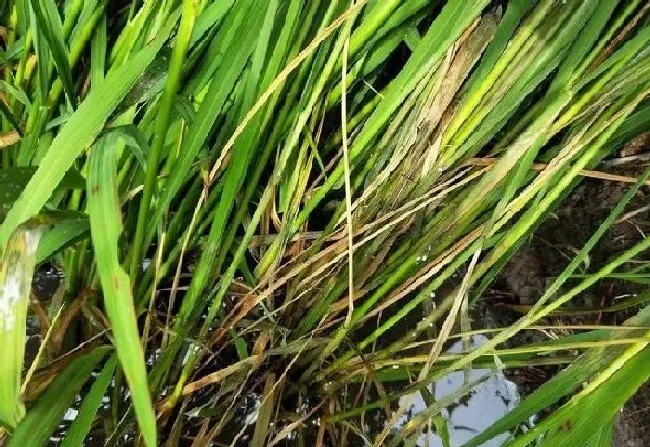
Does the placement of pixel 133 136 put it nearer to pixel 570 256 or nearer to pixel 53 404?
pixel 53 404

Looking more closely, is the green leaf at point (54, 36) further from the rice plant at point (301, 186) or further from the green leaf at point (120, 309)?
the green leaf at point (120, 309)

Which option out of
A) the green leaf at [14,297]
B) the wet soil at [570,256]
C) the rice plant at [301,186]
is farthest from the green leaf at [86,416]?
the wet soil at [570,256]

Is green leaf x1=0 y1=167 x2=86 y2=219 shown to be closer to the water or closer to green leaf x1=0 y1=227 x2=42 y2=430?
green leaf x1=0 y1=227 x2=42 y2=430

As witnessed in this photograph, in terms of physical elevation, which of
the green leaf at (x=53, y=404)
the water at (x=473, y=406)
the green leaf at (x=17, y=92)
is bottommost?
the water at (x=473, y=406)

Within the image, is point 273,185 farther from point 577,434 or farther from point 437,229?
point 577,434

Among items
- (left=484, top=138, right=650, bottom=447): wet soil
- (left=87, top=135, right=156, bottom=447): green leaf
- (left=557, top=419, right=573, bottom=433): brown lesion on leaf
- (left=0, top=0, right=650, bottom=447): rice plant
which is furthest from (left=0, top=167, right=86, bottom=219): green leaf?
(left=484, top=138, right=650, bottom=447): wet soil
